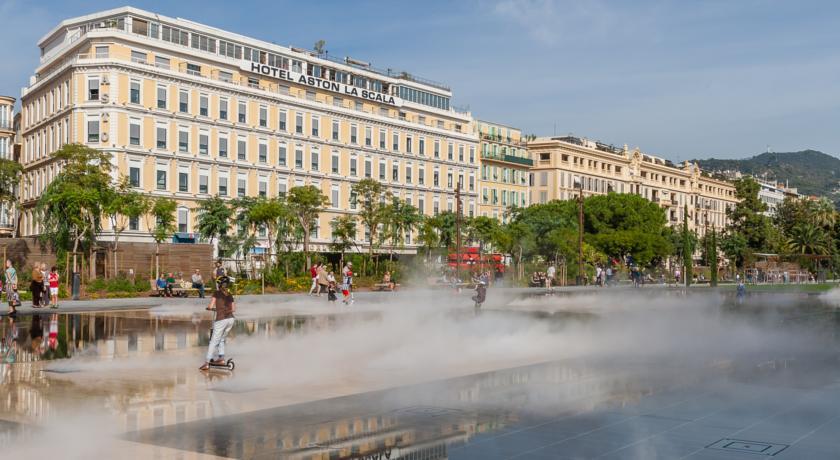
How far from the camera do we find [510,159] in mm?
104125

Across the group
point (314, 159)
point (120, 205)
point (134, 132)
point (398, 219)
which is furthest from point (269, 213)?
point (314, 159)

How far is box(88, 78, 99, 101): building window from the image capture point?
62.5 metres

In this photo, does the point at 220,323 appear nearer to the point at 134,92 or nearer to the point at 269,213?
the point at 269,213

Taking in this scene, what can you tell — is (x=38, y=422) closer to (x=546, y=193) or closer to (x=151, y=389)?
(x=151, y=389)

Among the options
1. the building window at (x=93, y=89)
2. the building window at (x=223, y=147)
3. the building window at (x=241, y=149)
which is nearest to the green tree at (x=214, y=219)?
the building window at (x=223, y=147)

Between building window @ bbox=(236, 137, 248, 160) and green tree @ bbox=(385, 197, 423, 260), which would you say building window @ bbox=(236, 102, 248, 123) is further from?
green tree @ bbox=(385, 197, 423, 260)

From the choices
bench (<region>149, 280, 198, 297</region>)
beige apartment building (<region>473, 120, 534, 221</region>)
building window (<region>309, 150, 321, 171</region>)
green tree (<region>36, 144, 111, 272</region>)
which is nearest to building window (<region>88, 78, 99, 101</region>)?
green tree (<region>36, 144, 111, 272</region>)

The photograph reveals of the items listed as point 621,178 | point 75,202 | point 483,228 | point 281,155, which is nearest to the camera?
point 75,202

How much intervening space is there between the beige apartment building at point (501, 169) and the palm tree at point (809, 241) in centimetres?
4092

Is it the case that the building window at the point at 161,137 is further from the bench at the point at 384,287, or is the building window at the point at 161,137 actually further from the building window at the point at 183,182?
the bench at the point at 384,287

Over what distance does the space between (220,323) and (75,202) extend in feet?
111

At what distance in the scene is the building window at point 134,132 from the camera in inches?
2496

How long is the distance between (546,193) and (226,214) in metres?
54.4

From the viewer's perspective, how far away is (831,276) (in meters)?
116
